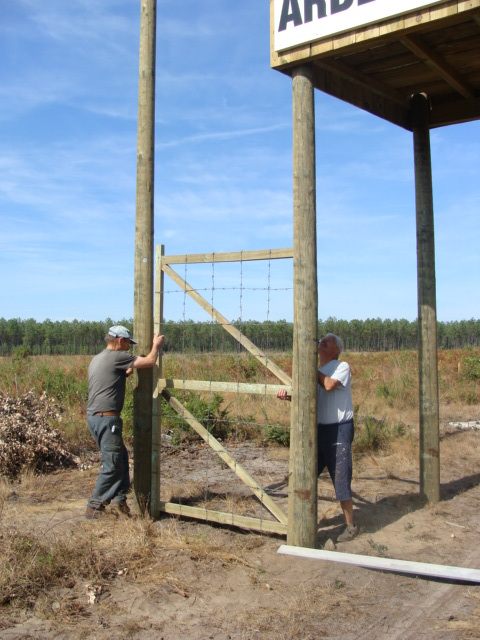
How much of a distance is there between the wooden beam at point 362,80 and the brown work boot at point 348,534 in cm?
426

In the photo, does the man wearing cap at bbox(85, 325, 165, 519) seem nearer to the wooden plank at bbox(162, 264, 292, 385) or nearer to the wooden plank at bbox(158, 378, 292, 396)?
the wooden plank at bbox(158, 378, 292, 396)

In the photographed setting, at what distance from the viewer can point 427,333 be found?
7.15m

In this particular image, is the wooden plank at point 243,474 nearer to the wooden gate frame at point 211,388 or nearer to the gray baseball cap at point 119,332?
the wooden gate frame at point 211,388

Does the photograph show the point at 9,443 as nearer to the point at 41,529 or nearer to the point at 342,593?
the point at 41,529

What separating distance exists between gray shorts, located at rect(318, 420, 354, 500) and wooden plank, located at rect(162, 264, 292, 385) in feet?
2.21

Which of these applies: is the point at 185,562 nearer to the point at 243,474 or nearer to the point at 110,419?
the point at 243,474

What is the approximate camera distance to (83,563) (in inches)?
188

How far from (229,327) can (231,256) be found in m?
0.66

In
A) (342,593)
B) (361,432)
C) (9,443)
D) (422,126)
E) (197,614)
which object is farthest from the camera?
(361,432)

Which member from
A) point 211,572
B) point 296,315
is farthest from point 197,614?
point 296,315

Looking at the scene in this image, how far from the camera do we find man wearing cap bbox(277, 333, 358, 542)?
18.8 ft

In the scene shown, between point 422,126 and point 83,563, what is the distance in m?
5.82

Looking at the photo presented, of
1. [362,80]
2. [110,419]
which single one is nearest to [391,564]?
[110,419]

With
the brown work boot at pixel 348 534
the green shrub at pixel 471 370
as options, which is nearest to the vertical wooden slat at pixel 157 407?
the brown work boot at pixel 348 534
